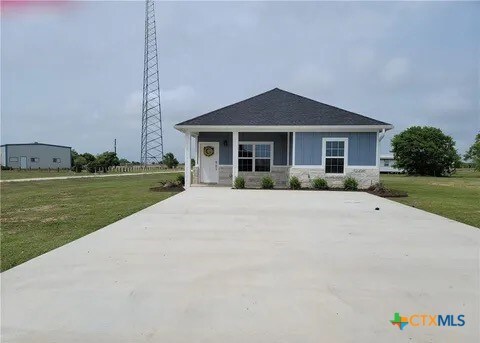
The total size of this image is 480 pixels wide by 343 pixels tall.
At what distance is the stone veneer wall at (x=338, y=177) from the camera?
1609 centimetres

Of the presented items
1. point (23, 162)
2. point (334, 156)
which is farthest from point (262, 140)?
point (23, 162)

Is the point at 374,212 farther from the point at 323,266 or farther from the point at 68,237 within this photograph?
the point at 68,237

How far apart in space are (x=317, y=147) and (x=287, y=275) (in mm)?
12911

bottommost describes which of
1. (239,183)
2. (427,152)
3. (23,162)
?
(239,183)

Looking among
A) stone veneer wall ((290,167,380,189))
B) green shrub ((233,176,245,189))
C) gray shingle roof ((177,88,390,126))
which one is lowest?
green shrub ((233,176,245,189))

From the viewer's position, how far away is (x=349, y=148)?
16.1 metres

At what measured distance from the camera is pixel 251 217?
27.0 feet

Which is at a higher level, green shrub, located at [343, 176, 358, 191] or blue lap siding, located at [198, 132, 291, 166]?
blue lap siding, located at [198, 132, 291, 166]

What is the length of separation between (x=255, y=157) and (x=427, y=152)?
121ft

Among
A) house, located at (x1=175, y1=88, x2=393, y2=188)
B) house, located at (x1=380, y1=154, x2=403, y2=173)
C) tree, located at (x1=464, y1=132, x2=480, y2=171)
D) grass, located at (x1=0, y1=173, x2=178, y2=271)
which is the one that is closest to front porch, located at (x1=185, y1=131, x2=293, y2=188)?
house, located at (x1=175, y1=88, x2=393, y2=188)

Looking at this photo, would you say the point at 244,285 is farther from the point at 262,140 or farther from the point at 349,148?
the point at 262,140

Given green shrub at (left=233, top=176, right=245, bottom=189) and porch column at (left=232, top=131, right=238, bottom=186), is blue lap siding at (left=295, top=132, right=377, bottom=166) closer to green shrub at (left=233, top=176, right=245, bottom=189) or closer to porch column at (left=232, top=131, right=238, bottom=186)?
green shrub at (left=233, top=176, right=245, bottom=189)

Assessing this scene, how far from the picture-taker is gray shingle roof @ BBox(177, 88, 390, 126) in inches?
643

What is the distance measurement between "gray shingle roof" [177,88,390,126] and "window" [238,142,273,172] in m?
1.57
